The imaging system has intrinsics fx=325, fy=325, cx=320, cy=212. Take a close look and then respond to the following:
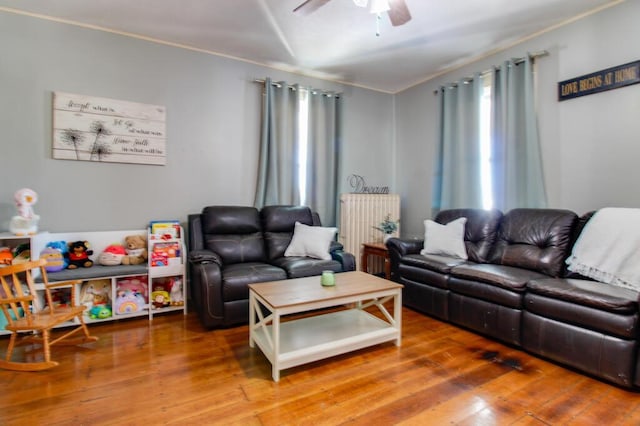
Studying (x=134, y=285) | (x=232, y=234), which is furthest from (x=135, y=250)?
(x=232, y=234)

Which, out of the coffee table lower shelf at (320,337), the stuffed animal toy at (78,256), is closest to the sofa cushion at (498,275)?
the coffee table lower shelf at (320,337)

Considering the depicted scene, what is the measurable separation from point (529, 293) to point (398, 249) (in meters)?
1.32

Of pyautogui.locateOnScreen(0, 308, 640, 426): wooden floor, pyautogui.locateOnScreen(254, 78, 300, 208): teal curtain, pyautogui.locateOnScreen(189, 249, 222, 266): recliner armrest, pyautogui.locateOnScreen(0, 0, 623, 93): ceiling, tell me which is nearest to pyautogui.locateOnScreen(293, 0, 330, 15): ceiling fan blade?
pyautogui.locateOnScreen(0, 0, 623, 93): ceiling

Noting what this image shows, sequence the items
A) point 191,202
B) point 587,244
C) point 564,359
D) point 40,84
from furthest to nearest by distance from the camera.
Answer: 1. point 191,202
2. point 40,84
3. point 587,244
4. point 564,359

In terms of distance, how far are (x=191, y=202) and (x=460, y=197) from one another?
3077 mm

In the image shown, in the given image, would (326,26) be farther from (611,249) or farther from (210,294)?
(611,249)

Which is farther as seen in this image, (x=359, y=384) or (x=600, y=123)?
(x=600, y=123)

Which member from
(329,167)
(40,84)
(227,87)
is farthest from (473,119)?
(40,84)

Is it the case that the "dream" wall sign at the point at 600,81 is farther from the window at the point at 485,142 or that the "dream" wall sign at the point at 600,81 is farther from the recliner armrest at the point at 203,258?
the recliner armrest at the point at 203,258

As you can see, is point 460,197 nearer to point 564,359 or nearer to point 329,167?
point 329,167

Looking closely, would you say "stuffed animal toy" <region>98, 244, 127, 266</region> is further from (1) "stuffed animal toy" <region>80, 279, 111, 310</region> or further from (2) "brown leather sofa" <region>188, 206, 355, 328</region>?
(2) "brown leather sofa" <region>188, 206, 355, 328</region>

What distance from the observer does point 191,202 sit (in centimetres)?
355

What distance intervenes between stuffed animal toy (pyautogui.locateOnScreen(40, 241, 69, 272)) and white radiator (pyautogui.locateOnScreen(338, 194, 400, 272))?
112 inches

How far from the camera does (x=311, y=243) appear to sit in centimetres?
332
